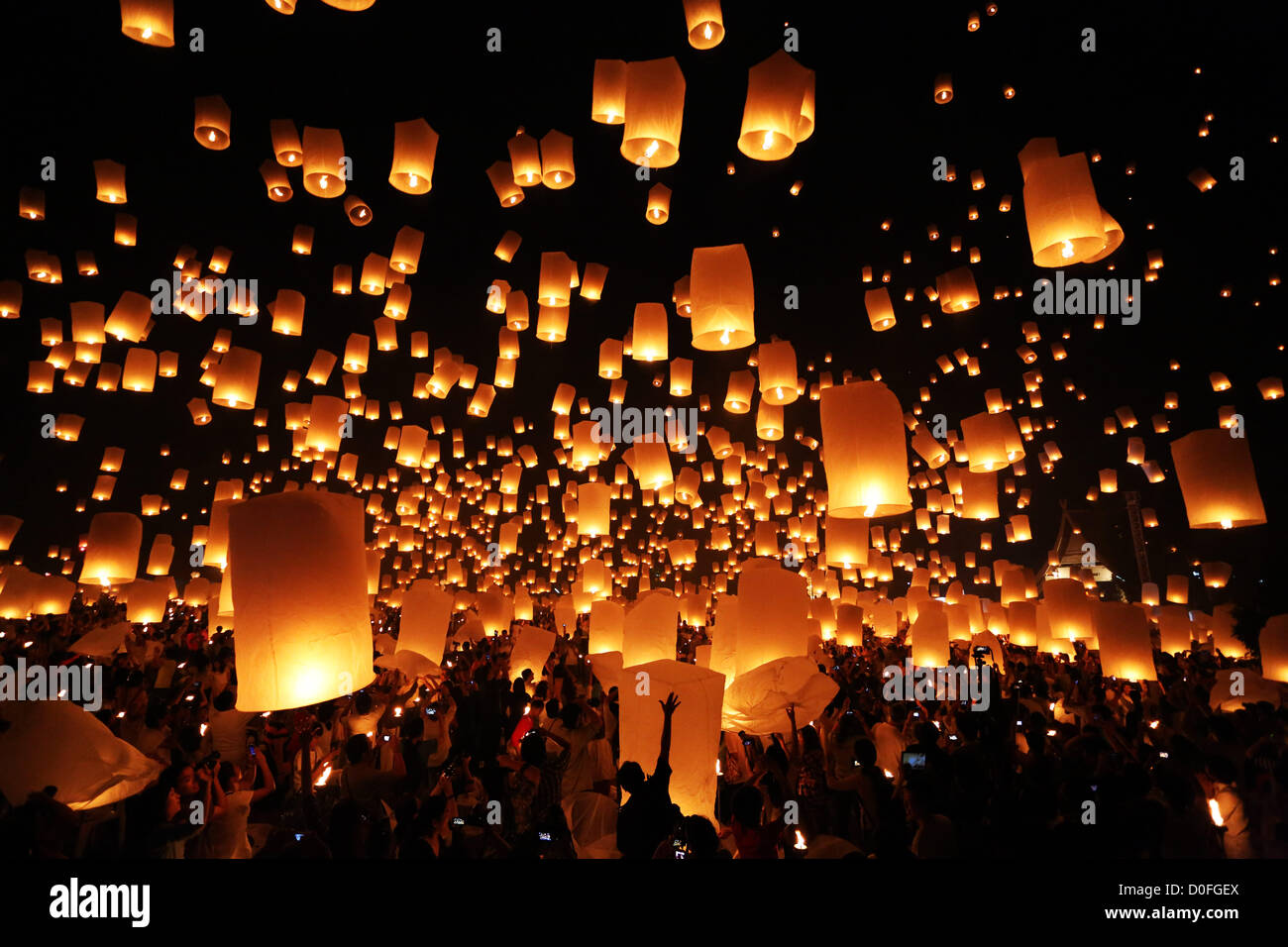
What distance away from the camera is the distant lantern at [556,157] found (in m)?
5.69

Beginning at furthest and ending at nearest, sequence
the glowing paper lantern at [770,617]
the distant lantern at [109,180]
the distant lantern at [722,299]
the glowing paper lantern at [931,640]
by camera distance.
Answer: the glowing paper lantern at [931,640] → the distant lantern at [109,180] → the glowing paper lantern at [770,617] → the distant lantern at [722,299]

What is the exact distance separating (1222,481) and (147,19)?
7.40 meters

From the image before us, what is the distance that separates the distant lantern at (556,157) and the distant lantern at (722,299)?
1.76 meters

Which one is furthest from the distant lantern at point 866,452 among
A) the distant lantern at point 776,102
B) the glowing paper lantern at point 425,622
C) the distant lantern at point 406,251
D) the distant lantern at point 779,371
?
the glowing paper lantern at point 425,622

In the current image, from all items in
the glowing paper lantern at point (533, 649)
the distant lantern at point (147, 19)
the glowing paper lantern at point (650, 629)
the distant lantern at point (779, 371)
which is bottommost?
→ the glowing paper lantern at point (533, 649)

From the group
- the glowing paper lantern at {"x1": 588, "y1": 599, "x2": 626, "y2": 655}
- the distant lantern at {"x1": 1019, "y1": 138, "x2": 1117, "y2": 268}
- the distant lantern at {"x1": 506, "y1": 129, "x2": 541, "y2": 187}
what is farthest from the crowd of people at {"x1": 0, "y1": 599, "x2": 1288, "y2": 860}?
the distant lantern at {"x1": 506, "y1": 129, "x2": 541, "y2": 187}

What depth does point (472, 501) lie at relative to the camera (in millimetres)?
19109

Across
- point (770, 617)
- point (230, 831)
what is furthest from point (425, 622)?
point (230, 831)

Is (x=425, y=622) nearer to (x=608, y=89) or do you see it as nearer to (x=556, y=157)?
(x=556, y=157)

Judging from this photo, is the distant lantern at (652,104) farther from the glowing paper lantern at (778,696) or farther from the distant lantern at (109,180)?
the distant lantern at (109,180)

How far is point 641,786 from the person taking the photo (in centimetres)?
304

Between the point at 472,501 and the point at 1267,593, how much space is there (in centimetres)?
1609

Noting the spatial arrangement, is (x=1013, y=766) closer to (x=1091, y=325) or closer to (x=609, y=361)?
(x=609, y=361)
